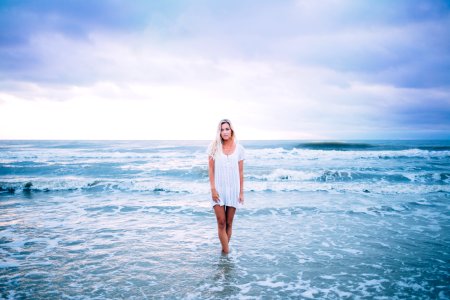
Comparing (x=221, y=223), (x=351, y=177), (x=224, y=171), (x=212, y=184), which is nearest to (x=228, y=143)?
(x=224, y=171)

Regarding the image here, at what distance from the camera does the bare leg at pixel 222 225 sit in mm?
4961

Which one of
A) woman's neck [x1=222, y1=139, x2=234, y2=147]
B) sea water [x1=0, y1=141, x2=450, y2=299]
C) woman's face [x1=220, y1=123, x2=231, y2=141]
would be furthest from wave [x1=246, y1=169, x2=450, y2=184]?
woman's face [x1=220, y1=123, x2=231, y2=141]

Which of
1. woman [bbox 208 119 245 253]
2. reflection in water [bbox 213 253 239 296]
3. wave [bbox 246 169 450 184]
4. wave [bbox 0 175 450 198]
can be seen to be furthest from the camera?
wave [bbox 246 169 450 184]

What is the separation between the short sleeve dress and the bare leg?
0.34ft

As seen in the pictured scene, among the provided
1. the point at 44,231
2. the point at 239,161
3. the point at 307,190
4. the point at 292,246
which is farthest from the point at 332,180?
the point at 44,231

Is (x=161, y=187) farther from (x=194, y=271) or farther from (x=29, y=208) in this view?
(x=194, y=271)

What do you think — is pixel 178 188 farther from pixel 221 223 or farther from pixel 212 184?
pixel 212 184

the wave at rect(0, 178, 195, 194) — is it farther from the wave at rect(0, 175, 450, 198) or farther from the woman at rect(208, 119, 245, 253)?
the woman at rect(208, 119, 245, 253)

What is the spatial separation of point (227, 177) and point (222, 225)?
900mm

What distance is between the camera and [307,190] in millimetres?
13141

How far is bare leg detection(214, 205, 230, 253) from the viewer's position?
496 centimetres

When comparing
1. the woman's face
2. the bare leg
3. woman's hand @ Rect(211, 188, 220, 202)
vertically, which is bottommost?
the bare leg

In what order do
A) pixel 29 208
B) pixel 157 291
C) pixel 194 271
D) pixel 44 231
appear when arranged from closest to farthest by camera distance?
pixel 157 291 < pixel 194 271 < pixel 44 231 < pixel 29 208

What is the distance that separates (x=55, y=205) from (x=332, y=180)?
14.5 meters
